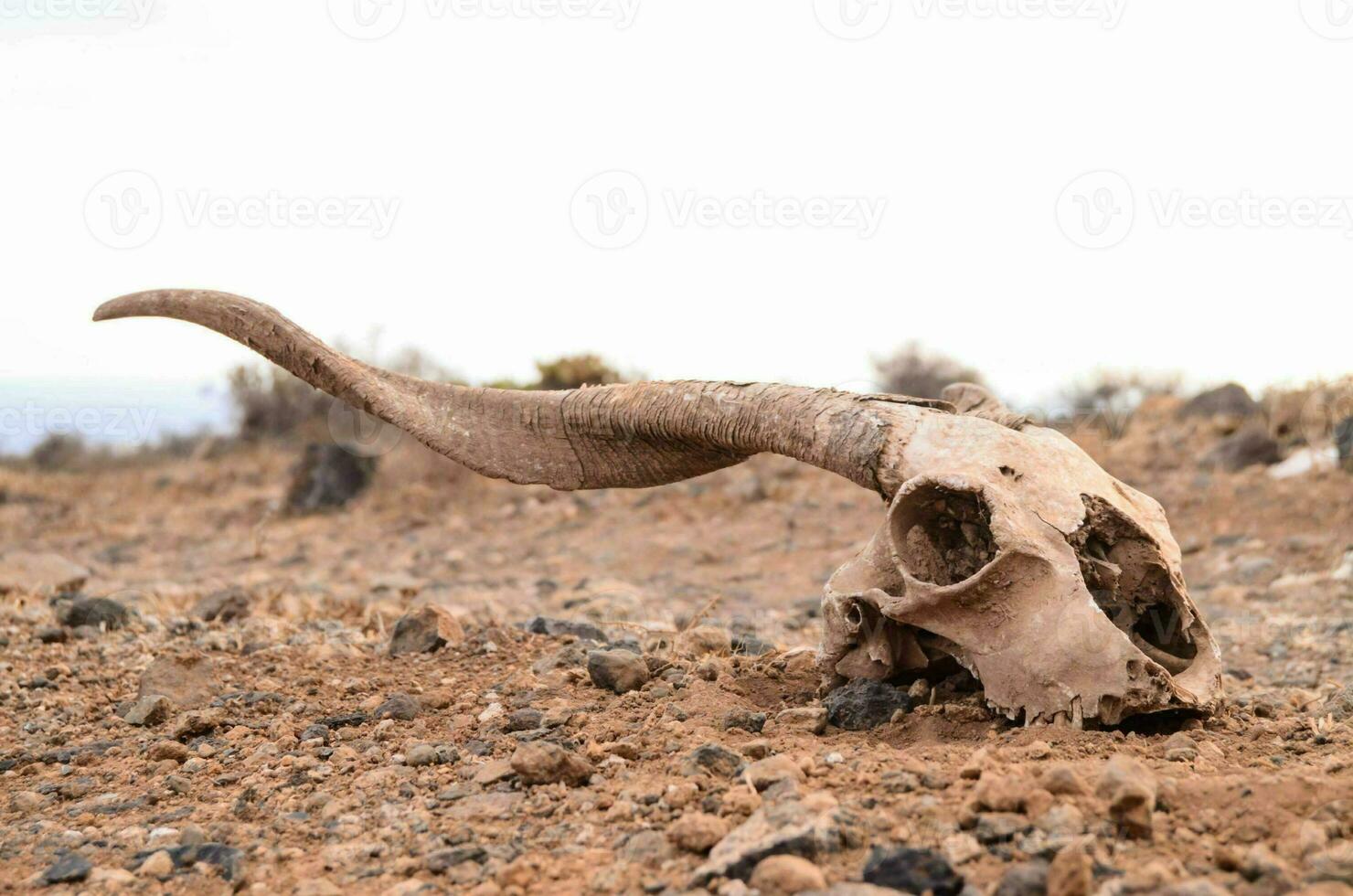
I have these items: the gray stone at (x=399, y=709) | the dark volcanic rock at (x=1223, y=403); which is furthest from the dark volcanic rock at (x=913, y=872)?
the dark volcanic rock at (x=1223, y=403)

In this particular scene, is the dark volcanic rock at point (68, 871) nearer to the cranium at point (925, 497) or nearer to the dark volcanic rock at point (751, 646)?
the cranium at point (925, 497)

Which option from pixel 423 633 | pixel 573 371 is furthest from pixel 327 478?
pixel 423 633

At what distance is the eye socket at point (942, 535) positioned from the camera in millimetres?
3725

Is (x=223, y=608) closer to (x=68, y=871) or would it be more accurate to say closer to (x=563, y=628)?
(x=563, y=628)

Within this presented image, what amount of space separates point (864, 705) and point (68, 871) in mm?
2266

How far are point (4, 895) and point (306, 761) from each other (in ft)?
3.07

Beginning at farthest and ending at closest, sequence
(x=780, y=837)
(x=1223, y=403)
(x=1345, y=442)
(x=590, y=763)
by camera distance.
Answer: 1. (x=1223, y=403)
2. (x=1345, y=442)
3. (x=590, y=763)
4. (x=780, y=837)

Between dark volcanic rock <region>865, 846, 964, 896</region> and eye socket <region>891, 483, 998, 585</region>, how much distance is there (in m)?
1.39

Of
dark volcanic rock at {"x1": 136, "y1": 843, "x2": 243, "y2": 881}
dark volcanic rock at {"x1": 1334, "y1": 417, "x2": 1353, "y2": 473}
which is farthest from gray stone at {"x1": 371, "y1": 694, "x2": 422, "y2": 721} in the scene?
dark volcanic rock at {"x1": 1334, "y1": 417, "x2": 1353, "y2": 473}

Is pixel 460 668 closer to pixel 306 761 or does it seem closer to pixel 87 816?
pixel 306 761

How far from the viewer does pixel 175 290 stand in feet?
14.5

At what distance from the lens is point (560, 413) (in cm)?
446

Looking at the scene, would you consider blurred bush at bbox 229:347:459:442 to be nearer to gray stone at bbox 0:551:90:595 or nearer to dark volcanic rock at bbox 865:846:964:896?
gray stone at bbox 0:551:90:595

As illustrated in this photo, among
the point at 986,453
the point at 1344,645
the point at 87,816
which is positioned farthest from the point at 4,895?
the point at 1344,645
